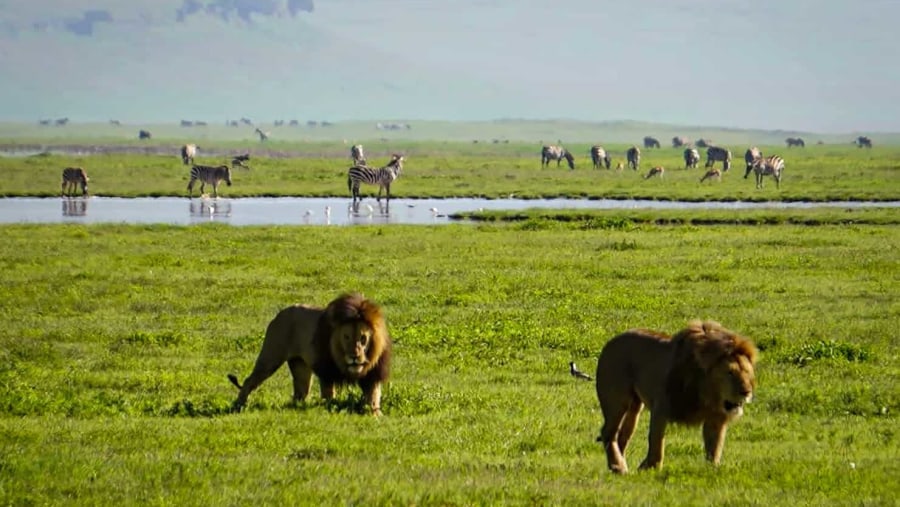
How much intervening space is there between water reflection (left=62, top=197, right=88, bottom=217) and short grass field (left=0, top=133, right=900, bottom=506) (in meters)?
9.00

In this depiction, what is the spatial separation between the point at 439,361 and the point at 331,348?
445 centimetres

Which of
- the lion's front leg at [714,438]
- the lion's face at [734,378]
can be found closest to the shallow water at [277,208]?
the lion's front leg at [714,438]

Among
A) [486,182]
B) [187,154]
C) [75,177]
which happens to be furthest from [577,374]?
[187,154]

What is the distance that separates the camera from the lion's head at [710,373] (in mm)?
10227

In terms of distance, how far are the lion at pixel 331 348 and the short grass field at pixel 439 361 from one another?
28cm

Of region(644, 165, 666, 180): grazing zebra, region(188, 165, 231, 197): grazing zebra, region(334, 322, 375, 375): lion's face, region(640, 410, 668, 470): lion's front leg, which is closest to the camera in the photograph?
region(640, 410, 668, 470): lion's front leg

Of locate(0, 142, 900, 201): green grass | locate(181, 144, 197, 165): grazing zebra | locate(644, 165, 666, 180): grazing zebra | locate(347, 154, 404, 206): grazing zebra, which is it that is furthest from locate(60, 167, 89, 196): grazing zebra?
locate(181, 144, 197, 165): grazing zebra

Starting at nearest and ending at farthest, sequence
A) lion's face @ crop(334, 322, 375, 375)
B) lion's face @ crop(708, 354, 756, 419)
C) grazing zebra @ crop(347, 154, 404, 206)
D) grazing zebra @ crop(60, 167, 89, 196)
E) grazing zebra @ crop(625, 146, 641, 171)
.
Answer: lion's face @ crop(708, 354, 756, 419) → lion's face @ crop(334, 322, 375, 375) → grazing zebra @ crop(60, 167, 89, 196) → grazing zebra @ crop(347, 154, 404, 206) → grazing zebra @ crop(625, 146, 641, 171)

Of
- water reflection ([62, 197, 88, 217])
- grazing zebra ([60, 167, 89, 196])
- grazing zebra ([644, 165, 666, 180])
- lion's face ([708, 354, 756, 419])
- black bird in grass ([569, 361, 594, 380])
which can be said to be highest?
lion's face ([708, 354, 756, 419])

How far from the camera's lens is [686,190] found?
2491 inches

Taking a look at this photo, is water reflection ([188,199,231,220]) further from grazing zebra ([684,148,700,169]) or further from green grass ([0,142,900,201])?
grazing zebra ([684,148,700,169])

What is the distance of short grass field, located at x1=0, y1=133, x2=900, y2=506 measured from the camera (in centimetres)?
1055

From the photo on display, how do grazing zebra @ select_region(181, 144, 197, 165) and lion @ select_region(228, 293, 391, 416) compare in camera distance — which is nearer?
lion @ select_region(228, 293, 391, 416)

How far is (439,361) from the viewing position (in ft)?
59.6
